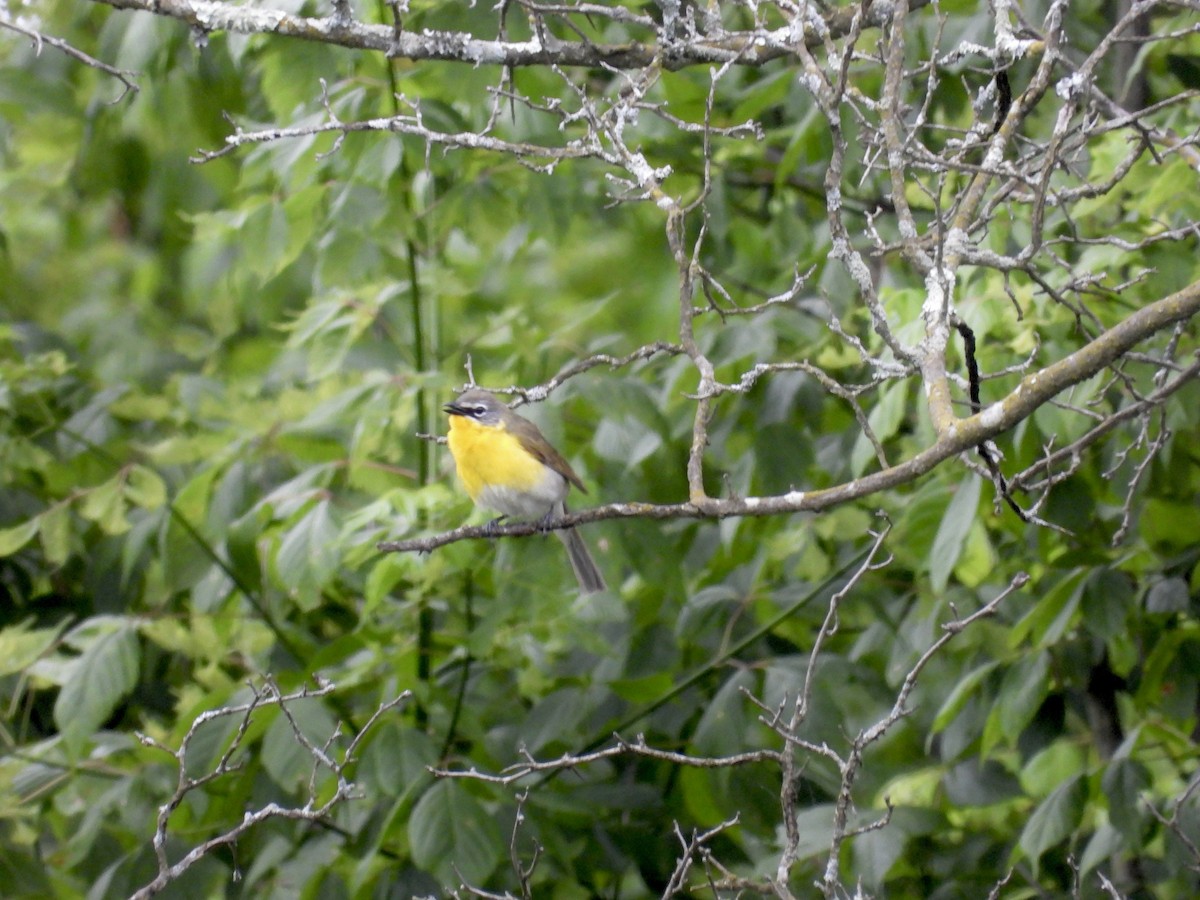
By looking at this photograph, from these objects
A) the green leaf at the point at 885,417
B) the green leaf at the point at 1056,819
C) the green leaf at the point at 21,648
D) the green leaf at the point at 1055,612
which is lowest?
the green leaf at the point at 1056,819

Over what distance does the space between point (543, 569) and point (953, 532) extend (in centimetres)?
134

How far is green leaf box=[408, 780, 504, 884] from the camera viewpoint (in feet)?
14.1

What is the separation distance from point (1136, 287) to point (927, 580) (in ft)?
4.35

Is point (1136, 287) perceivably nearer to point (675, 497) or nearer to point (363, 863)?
point (675, 497)

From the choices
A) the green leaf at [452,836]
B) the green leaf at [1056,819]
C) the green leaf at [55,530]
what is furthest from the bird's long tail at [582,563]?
the green leaf at [55,530]

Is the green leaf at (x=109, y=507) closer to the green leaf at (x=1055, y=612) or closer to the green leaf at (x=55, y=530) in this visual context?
the green leaf at (x=55, y=530)

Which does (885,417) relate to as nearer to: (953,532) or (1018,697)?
(953,532)

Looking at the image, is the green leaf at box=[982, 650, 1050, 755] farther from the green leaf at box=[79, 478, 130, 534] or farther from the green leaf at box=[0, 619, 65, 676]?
the green leaf at box=[0, 619, 65, 676]

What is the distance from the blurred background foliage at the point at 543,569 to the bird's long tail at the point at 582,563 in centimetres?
7

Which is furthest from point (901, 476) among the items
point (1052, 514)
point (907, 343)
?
point (1052, 514)

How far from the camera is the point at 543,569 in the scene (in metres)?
4.59

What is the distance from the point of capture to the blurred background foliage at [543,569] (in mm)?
4293

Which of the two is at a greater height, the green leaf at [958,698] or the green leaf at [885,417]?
the green leaf at [885,417]

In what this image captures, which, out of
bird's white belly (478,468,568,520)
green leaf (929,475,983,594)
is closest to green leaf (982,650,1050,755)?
green leaf (929,475,983,594)
